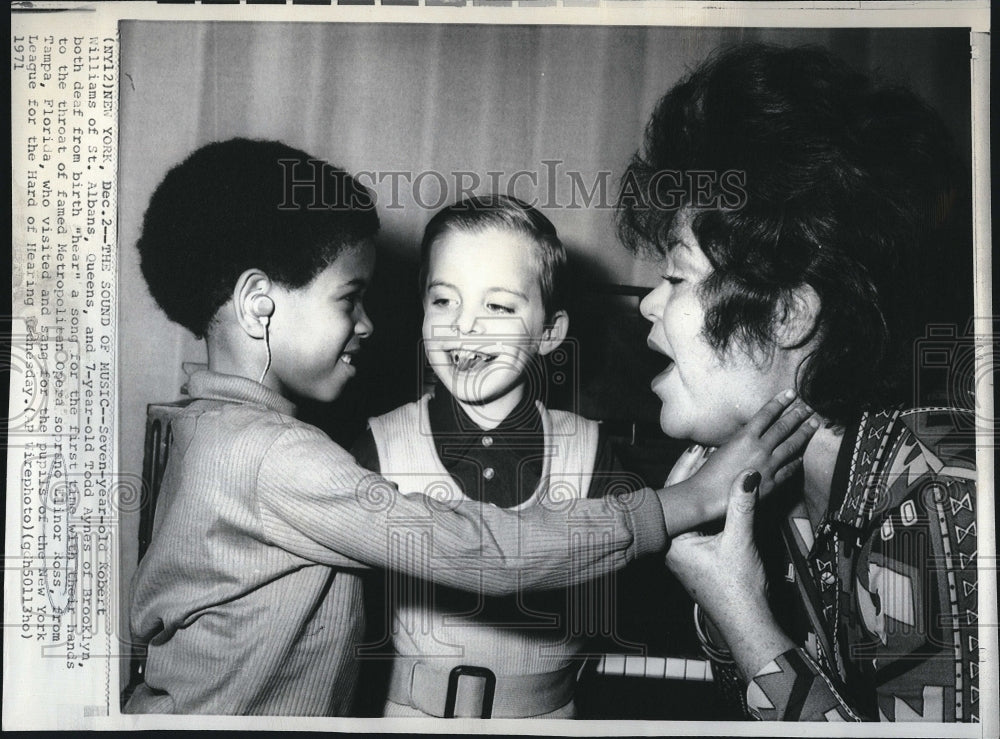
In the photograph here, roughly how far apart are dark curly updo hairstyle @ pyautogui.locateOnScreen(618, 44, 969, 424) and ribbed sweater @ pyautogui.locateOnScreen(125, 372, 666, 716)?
0.28 meters

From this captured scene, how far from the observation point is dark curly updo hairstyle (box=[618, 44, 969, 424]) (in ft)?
3.51

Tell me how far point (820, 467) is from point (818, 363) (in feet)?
0.43

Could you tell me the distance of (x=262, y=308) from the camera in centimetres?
106

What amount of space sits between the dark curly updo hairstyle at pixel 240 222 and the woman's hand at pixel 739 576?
547 mm

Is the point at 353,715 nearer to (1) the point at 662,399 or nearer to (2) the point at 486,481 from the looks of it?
(2) the point at 486,481

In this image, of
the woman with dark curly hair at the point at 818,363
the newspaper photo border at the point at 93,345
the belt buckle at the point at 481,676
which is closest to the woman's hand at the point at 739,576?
the woman with dark curly hair at the point at 818,363

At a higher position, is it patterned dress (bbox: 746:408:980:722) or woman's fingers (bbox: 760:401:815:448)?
woman's fingers (bbox: 760:401:815:448)

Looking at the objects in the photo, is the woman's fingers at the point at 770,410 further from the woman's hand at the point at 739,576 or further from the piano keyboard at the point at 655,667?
the piano keyboard at the point at 655,667

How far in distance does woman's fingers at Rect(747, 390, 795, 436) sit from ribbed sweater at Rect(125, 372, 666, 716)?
0.50 feet

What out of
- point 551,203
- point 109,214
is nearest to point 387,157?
point 551,203

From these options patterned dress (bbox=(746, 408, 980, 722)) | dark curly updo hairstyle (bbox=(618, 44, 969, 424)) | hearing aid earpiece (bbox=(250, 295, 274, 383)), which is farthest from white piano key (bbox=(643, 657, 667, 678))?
hearing aid earpiece (bbox=(250, 295, 274, 383))

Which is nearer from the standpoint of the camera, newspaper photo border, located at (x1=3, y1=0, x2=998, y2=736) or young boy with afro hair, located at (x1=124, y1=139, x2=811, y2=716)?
young boy with afro hair, located at (x1=124, y1=139, x2=811, y2=716)

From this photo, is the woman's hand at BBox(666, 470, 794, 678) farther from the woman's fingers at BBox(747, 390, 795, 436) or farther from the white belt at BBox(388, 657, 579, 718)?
the white belt at BBox(388, 657, 579, 718)

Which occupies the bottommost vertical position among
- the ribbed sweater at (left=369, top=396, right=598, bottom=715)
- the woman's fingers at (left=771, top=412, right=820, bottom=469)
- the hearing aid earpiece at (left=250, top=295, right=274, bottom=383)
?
the ribbed sweater at (left=369, top=396, right=598, bottom=715)
